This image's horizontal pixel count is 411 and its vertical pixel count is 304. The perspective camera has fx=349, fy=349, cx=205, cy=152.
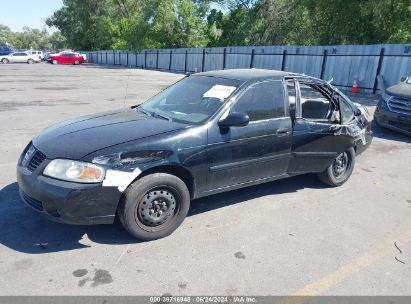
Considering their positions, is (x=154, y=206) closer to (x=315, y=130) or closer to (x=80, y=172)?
(x=80, y=172)

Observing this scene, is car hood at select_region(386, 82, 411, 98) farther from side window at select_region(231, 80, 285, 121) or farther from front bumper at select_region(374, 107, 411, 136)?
side window at select_region(231, 80, 285, 121)

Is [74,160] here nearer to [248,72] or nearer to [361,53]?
[248,72]

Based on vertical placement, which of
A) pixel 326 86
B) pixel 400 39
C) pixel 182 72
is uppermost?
pixel 400 39

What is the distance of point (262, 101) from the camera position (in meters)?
4.05

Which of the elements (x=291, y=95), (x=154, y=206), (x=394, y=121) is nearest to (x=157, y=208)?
(x=154, y=206)

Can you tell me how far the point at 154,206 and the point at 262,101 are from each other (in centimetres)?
174

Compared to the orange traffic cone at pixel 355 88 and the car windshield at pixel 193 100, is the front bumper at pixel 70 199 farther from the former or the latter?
the orange traffic cone at pixel 355 88

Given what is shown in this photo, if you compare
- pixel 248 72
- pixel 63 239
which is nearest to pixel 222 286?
pixel 63 239

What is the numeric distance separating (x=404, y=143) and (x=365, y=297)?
6.06 m

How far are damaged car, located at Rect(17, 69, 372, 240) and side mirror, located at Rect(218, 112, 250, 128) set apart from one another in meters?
0.01

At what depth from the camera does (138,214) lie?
10.8ft

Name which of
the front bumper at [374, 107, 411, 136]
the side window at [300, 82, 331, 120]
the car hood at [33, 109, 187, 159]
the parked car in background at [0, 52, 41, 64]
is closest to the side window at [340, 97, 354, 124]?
the side window at [300, 82, 331, 120]

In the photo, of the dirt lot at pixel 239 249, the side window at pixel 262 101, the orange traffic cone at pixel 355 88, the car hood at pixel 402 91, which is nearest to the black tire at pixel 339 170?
the dirt lot at pixel 239 249

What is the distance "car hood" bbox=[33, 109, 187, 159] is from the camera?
317 centimetres
